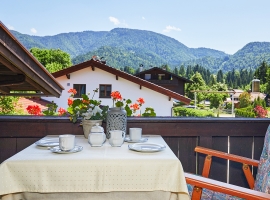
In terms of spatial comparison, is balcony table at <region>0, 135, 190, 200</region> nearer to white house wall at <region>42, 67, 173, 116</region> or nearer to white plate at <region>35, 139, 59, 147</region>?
white plate at <region>35, 139, 59, 147</region>

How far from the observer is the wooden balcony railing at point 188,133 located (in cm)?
182

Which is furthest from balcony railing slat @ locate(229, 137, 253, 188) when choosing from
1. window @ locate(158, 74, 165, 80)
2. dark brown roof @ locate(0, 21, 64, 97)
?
window @ locate(158, 74, 165, 80)

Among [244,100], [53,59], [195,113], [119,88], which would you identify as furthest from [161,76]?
[53,59]

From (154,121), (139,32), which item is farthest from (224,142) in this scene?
(139,32)

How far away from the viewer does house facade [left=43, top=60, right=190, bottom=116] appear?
873 cm

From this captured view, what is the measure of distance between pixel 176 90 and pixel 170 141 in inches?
270

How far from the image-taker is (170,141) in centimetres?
192

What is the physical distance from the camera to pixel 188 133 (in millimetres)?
1910

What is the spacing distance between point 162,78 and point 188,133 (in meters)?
7.29

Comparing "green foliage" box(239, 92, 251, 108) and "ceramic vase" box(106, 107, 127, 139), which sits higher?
"green foliage" box(239, 92, 251, 108)

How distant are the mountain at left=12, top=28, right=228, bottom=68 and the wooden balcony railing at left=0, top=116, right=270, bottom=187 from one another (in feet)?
19.8

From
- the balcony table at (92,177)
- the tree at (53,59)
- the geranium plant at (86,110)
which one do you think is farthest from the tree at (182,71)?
the tree at (53,59)

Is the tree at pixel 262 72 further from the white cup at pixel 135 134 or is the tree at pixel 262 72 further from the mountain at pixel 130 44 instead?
the white cup at pixel 135 134

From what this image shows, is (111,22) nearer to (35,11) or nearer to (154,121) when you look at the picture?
(35,11)
